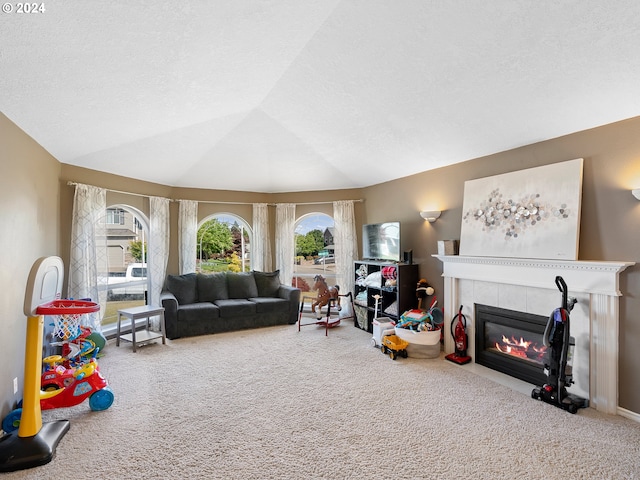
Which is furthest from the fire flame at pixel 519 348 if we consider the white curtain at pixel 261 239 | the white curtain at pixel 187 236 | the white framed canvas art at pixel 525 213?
the white curtain at pixel 187 236

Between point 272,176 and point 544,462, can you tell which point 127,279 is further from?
point 544,462

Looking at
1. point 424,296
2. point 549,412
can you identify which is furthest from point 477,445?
point 424,296

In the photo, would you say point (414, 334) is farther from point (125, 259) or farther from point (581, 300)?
point (125, 259)

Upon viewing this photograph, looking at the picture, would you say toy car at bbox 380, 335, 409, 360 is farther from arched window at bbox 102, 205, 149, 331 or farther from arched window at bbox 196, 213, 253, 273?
arched window at bbox 102, 205, 149, 331

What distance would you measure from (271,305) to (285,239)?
1.41m

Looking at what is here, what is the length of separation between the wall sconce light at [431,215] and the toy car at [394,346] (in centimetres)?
165

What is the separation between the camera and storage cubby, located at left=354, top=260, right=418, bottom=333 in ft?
14.8

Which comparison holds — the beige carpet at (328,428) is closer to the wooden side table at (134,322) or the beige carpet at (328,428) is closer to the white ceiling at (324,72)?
the wooden side table at (134,322)

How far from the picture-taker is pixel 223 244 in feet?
20.7

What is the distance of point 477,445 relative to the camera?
7.42 ft

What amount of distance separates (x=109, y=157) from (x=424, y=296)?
468 cm

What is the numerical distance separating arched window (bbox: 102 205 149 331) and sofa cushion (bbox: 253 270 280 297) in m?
1.85

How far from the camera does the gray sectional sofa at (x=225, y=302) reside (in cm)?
477

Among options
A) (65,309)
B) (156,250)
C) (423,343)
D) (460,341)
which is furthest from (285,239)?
(65,309)
